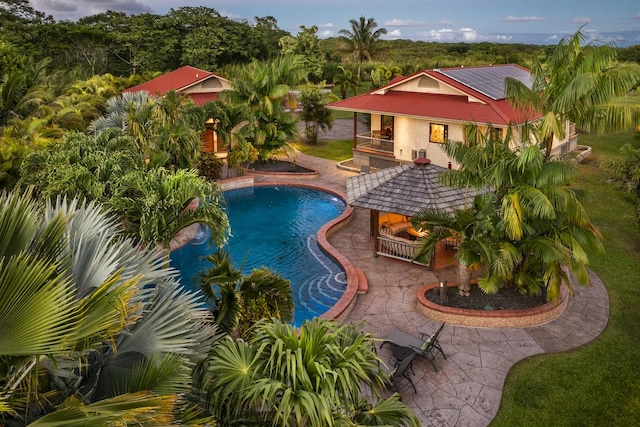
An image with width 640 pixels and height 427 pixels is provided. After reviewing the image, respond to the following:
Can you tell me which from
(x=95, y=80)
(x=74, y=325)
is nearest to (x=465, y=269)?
(x=74, y=325)

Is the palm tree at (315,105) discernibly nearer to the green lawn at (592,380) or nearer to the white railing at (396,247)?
the white railing at (396,247)

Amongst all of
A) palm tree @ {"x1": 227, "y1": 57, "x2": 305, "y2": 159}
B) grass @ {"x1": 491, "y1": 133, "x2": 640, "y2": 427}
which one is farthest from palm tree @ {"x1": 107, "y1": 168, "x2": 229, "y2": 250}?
palm tree @ {"x1": 227, "y1": 57, "x2": 305, "y2": 159}

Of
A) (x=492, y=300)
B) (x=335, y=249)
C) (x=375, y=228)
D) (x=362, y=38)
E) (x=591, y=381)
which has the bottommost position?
(x=591, y=381)

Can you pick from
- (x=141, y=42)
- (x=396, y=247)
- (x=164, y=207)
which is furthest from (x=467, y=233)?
(x=141, y=42)

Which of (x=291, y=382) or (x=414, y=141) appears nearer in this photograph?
(x=291, y=382)

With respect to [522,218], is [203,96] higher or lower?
higher

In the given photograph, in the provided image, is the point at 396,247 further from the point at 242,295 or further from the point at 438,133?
the point at 438,133

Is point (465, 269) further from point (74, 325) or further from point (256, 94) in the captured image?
point (256, 94)

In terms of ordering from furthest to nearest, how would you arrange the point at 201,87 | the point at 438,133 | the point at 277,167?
the point at 201,87
the point at 277,167
the point at 438,133
